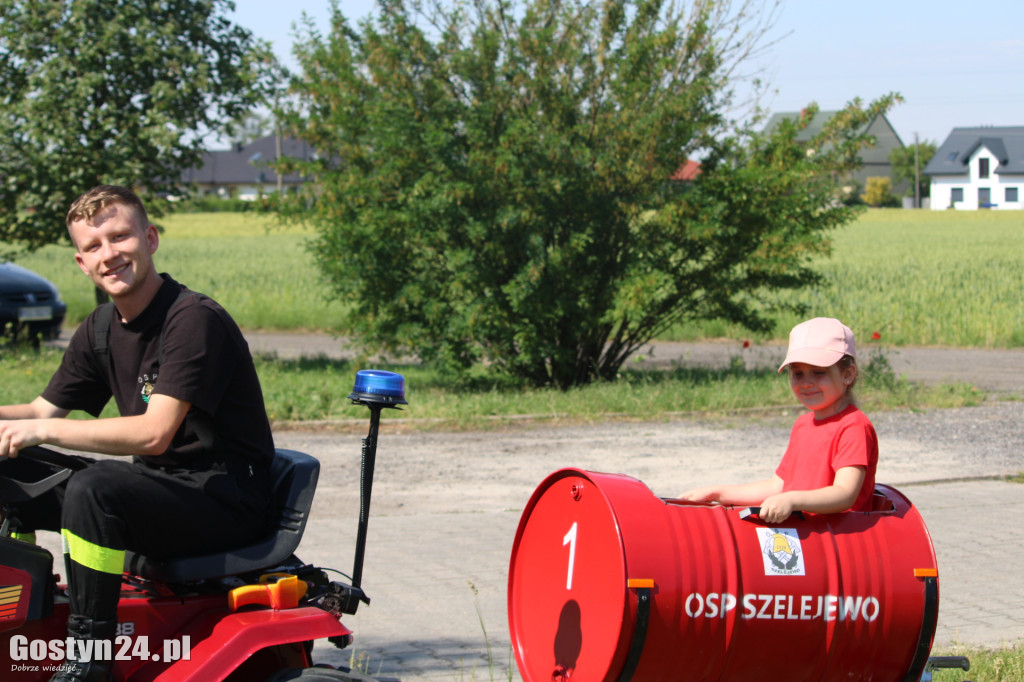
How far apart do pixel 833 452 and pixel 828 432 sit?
8cm

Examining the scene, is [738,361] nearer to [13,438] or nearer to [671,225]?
[671,225]

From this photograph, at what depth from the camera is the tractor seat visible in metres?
2.81

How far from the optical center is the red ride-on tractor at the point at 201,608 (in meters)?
2.70

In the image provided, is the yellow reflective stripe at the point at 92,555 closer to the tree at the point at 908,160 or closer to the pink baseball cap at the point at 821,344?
the pink baseball cap at the point at 821,344

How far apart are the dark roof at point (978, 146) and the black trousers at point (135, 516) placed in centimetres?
6764

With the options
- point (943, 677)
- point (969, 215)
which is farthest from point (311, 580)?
point (969, 215)

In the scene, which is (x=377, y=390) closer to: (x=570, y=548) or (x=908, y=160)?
(x=570, y=548)

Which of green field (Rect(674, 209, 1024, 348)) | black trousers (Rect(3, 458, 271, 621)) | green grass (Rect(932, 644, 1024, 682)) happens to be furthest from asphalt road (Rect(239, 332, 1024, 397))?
black trousers (Rect(3, 458, 271, 621))

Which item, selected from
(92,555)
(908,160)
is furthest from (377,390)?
(908,160)

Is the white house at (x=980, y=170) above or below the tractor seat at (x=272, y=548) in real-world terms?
above

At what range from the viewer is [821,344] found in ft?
11.0

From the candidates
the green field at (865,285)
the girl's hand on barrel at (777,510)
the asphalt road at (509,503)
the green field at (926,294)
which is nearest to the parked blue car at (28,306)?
the green field at (865,285)

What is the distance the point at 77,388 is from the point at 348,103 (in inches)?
358

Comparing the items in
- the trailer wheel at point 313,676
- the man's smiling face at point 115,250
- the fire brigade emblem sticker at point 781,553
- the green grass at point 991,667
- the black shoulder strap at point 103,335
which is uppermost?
the man's smiling face at point 115,250
